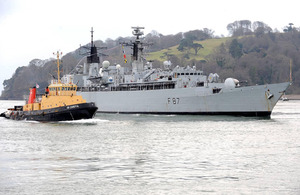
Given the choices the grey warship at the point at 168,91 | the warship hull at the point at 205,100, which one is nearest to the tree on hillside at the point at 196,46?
the grey warship at the point at 168,91

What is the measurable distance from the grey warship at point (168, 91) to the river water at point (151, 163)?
625 inches

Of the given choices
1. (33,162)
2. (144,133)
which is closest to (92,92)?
(144,133)

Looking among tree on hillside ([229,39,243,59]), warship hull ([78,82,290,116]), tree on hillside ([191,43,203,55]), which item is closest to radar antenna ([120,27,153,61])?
warship hull ([78,82,290,116])

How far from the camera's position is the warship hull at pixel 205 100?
160 feet

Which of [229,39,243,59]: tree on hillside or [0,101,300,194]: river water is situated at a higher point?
[229,39,243,59]: tree on hillside

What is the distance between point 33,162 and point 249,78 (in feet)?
409

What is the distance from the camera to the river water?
1578 cm

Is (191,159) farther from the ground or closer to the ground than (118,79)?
closer to the ground

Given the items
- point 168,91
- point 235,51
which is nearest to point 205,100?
point 168,91

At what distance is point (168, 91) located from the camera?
180 ft

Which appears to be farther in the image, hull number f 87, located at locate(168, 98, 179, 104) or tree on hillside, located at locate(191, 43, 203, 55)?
tree on hillside, located at locate(191, 43, 203, 55)

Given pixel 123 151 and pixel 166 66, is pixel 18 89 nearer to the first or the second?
pixel 166 66

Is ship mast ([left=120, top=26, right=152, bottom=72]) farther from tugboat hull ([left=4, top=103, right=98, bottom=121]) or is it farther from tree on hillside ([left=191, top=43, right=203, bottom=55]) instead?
tree on hillside ([left=191, top=43, right=203, bottom=55])

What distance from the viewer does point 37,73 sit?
175 metres
